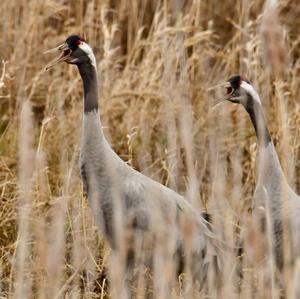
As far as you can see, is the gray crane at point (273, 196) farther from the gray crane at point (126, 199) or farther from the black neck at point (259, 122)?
the gray crane at point (126, 199)

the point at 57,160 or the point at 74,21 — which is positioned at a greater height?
the point at 74,21

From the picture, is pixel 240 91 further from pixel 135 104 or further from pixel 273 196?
pixel 135 104

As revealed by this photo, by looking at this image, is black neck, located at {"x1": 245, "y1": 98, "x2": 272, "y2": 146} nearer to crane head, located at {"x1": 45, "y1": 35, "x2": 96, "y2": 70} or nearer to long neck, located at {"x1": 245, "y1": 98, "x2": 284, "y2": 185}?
long neck, located at {"x1": 245, "y1": 98, "x2": 284, "y2": 185}

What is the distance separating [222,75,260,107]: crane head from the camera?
15.8 ft

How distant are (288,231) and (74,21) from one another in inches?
108

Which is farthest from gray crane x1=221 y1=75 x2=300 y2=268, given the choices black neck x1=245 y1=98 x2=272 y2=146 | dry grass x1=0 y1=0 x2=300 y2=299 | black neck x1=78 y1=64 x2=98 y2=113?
black neck x1=78 y1=64 x2=98 y2=113

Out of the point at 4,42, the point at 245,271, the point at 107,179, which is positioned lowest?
the point at 245,271

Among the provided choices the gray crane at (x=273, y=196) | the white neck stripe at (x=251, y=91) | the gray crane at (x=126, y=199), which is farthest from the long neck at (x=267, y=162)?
the gray crane at (x=126, y=199)

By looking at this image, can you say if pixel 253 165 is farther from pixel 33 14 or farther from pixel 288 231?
pixel 33 14

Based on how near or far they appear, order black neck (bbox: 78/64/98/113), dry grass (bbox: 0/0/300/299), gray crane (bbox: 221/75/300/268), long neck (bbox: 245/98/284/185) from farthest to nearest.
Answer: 1. dry grass (bbox: 0/0/300/299)
2. black neck (bbox: 78/64/98/113)
3. long neck (bbox: 245/98/284/185)
4. gray crane (bbox: 221/75/300/268)

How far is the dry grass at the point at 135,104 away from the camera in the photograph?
501 cm

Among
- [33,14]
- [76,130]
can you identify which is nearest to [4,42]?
[33,14]

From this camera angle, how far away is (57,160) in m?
5.71

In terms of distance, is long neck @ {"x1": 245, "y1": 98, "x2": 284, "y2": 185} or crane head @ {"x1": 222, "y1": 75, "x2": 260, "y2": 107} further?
crane head @ {"x1": 222, "y1": 75, "x2": 260, "y2": 107}
